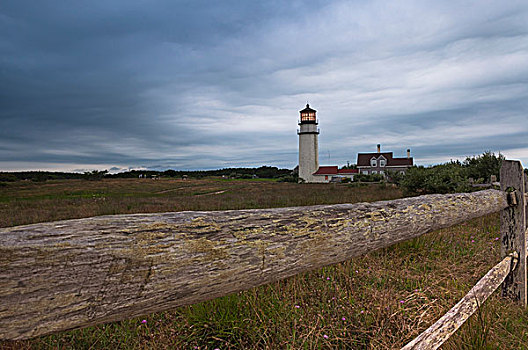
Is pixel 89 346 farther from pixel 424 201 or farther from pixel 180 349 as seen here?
pixel 424 201

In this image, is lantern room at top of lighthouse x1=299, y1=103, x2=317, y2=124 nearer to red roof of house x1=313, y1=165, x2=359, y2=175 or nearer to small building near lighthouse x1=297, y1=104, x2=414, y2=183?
small building near lighthouse x1=297, y1=104, x2=414, y2=183

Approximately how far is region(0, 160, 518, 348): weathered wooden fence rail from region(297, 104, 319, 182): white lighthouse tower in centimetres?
4800

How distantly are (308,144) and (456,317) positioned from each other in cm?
4782

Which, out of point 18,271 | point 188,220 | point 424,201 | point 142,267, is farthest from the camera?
point 424,201

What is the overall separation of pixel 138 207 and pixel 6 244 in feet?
38.5

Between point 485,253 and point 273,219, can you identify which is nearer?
point 273,219

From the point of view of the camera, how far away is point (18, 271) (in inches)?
39.4

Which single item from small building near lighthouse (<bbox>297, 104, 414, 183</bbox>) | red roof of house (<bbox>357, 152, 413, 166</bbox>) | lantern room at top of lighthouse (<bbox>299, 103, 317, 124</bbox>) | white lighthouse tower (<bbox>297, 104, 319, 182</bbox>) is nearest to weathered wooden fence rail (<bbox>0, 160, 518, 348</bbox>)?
small building near lighthouse (<bbox>297, 104, 414, 183</bbox>)

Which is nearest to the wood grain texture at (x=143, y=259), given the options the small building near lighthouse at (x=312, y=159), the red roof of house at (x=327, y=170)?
the small building near lighthouse at (x=312, y=159)

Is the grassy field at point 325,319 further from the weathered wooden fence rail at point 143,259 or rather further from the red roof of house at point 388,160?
the red roof of house at point 388,160

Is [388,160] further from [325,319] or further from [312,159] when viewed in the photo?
[325,319]

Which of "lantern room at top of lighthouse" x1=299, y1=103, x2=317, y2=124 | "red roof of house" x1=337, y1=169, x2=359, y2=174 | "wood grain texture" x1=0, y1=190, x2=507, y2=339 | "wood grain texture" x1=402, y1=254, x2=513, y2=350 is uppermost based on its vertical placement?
"lantern room at top of lighthouse" x1=299, y1=103, x2=317, y2=124

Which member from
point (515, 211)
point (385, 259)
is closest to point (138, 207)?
point (385, 259)

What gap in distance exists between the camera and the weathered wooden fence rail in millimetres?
1032
